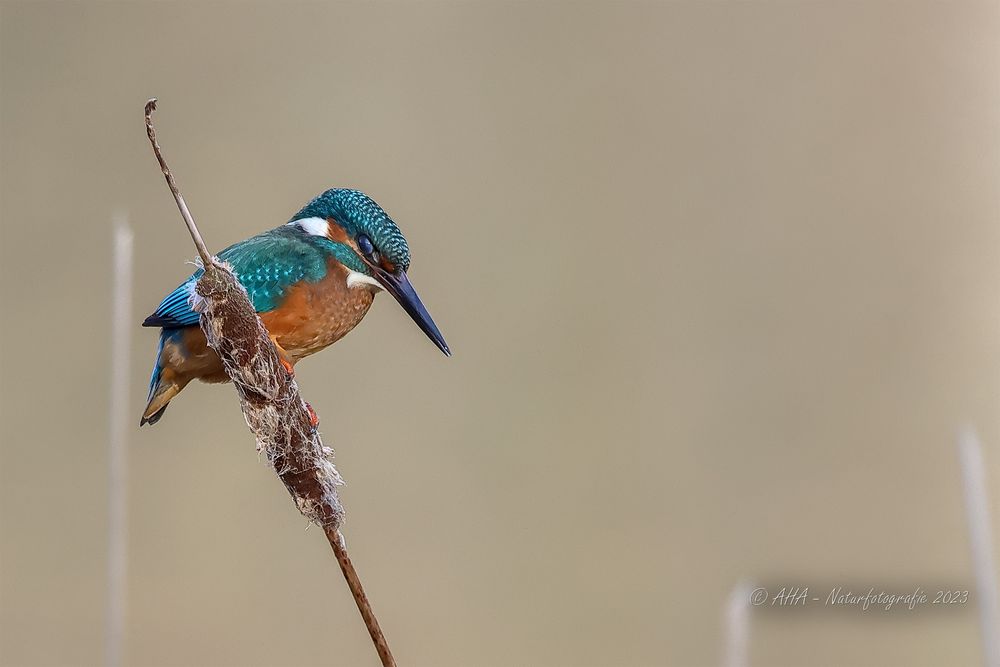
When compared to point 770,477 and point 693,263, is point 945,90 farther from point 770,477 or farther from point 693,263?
point 770,477

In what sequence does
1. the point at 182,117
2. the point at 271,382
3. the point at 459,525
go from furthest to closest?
the point at 459,525 < the point at 182,117 < the point at 271,382

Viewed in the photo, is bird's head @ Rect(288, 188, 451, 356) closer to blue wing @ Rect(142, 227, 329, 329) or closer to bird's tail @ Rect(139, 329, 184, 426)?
blue wing @ Rect(142, 227, 329, 329)

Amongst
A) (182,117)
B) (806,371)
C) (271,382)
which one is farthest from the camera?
(806,371)

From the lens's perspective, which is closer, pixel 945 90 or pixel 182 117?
pixel 182 117

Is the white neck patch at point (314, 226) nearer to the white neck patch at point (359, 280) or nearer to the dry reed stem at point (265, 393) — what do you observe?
the white neck patch at point (359, 280)

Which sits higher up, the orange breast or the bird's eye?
the bird's eye

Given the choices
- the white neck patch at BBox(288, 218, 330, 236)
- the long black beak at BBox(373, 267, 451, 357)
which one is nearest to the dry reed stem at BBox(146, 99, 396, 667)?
the long black beak at BBox(373, 267, 451, 357)

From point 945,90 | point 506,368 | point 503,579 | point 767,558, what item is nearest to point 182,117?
point 506,368

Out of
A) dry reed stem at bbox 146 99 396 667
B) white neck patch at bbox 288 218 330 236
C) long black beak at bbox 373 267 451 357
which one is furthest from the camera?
white neck patch at bbox 288 218 330 236
